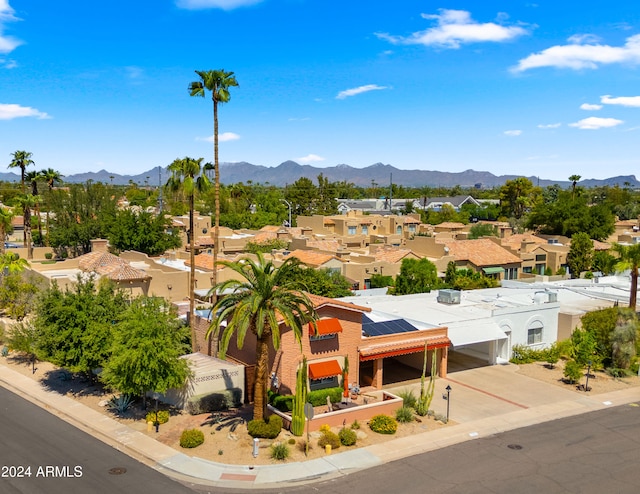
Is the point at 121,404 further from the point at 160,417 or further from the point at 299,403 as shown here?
the point at 299,403

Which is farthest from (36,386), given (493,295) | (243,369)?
(493,295)

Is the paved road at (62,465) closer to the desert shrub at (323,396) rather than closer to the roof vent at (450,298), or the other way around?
the desert shrub at (323,396)

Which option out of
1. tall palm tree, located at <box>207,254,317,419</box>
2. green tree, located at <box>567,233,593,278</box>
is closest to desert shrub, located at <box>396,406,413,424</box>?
tall palm tree, located at <box>207,254,317,419</box>

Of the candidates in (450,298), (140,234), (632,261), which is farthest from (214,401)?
(140,234)

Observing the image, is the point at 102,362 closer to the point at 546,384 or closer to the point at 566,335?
the point at 546,384

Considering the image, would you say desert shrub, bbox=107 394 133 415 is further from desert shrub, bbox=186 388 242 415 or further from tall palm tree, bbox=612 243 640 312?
Result: tall palm tree, bbox=612 243 640 312

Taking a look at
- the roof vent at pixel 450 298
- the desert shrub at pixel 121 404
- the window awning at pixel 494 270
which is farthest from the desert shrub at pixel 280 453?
→ the window awning at pixel 494 270
